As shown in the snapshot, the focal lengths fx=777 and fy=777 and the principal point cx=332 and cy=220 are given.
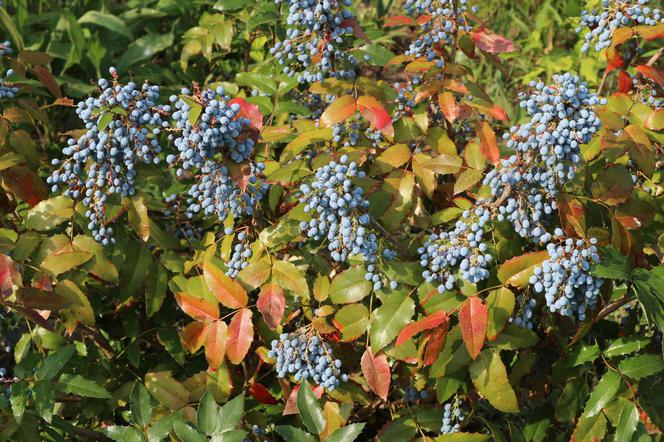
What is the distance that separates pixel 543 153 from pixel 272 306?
80 centimetres

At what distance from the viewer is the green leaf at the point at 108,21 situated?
14.3 feet

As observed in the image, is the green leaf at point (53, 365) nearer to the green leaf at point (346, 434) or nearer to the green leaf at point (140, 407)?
the green leaf at point (140, 407)

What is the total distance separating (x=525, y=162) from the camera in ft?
6.23

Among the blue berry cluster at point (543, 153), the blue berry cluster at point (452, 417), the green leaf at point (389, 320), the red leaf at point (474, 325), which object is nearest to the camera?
the blue berry cluster at point (543, 153)

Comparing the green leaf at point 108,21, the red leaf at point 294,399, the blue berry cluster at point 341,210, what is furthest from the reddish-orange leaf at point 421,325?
the green leaf at point 108,21

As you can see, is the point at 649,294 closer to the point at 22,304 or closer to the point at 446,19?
the point at 446,19

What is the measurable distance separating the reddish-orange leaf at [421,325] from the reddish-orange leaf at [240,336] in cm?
43

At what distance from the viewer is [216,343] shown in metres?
2.17

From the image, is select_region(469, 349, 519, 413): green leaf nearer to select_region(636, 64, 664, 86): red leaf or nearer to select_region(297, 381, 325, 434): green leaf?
select_region(297, 381, 325, 434): green leaf

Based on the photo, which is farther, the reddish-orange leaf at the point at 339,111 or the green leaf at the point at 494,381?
the reddish-orange leaf at the point at 339,111

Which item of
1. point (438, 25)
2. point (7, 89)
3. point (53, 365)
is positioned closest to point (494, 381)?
point (438, 25)

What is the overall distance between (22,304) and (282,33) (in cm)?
147

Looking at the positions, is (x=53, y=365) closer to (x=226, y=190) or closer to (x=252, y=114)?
(x=226, y=190)

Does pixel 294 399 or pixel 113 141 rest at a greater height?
pixel 113 141
